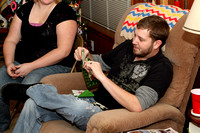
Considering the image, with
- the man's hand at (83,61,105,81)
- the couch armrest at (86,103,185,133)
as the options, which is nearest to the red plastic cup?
the couch armrest at (86,103,185,133)

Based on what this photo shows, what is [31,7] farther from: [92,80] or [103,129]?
[103,129]

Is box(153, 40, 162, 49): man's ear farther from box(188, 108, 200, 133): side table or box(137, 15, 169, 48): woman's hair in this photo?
box(188, 108, 200, 133): side table

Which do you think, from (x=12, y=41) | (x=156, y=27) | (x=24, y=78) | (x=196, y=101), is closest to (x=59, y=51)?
(x=24, y=78)

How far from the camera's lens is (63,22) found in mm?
2227

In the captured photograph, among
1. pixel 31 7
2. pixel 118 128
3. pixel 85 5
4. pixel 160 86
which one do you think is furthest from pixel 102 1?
pixel 118 128

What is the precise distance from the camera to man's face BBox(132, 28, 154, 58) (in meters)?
1.77

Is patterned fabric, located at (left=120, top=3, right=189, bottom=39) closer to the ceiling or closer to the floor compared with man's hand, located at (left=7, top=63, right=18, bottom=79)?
closer to the ceiling

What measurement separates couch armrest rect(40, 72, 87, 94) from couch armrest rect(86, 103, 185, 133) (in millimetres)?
597

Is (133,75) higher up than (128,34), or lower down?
lower down

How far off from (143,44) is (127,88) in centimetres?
31

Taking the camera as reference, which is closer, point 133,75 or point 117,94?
point 117,94

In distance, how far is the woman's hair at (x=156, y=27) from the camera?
5.75 feet

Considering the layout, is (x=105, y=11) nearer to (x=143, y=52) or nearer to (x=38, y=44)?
(x=38, y=44)

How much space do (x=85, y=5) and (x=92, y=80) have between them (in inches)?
107
